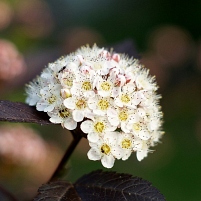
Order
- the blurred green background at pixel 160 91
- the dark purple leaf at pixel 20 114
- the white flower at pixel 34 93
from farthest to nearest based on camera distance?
the blurred green background at pixel 160 91
the white flower at pixel 34 93
the dark purple leaf at pixel 20 114

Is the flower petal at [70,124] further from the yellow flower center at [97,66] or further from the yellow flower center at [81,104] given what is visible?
the yellow flower center at [97,66]

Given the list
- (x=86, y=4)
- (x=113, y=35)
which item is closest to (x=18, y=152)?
A: (x=113, y=35)

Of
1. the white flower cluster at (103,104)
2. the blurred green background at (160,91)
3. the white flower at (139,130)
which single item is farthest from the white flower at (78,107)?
the blurred green background at (160,91)

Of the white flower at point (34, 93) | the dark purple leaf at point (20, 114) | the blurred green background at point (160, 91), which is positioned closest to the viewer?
the dark purple leaf at point (20, 114)

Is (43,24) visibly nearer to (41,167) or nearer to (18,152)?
(41,167)

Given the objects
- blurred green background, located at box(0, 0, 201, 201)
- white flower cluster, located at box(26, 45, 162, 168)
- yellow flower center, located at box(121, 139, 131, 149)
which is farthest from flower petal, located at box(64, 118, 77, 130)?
blurred green background, located at box(0, 0, 201, 201)

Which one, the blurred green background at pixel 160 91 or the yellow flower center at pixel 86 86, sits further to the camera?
the blurred green background at pixel 160 91

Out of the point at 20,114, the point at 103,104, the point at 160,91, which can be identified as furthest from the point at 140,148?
the point at 160,91

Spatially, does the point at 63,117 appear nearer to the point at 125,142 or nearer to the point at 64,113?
the point at 64,113
